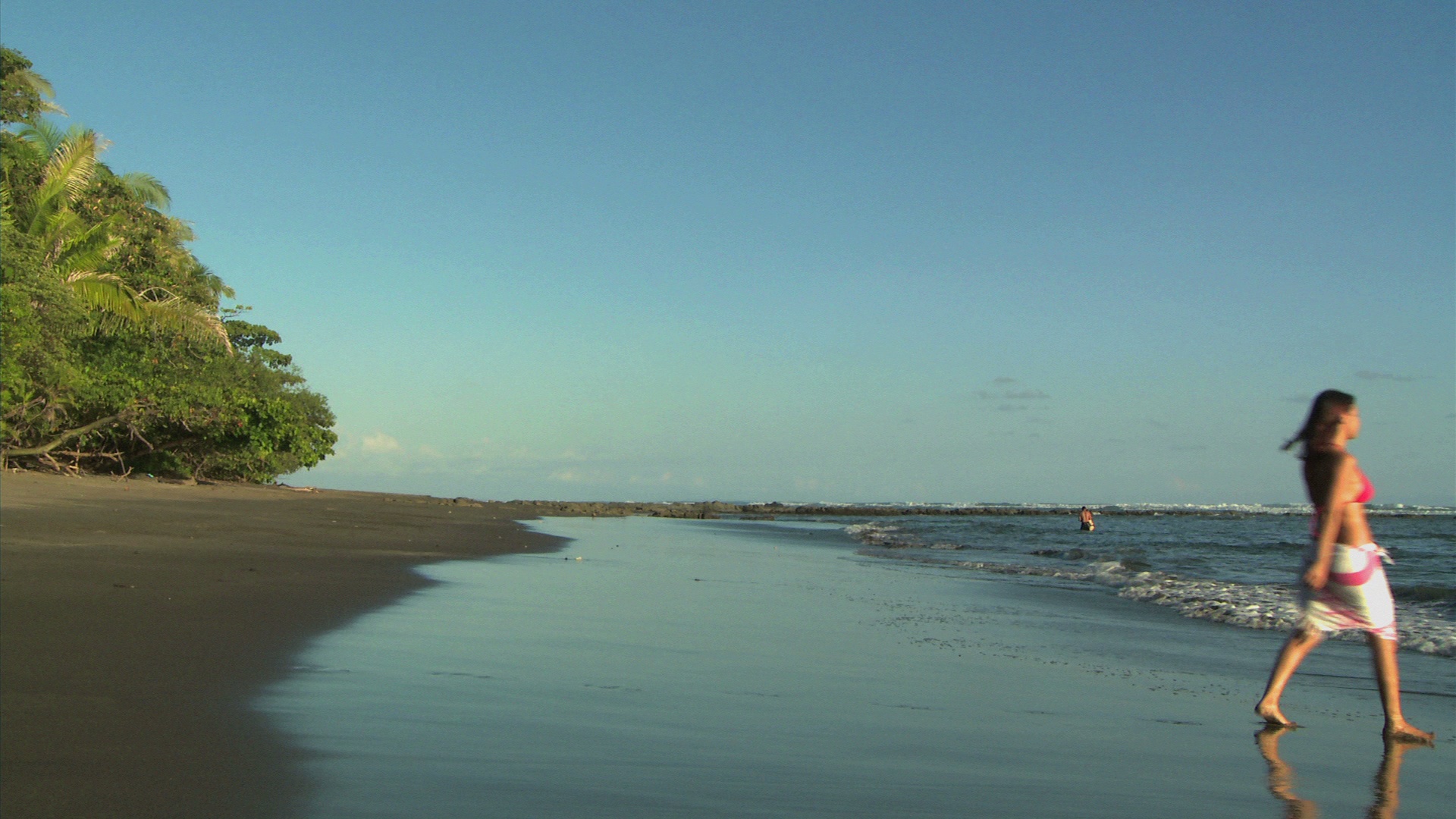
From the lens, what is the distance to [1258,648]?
25.2ft

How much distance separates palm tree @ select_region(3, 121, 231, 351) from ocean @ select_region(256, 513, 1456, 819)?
14.2 metres

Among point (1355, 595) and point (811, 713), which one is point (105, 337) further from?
point (1355, 595)

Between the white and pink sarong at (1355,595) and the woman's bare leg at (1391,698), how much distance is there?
7cm

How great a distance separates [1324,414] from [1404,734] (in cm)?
144

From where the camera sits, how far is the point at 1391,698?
14.9 feet

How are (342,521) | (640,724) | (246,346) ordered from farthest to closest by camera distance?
(246,346)
(342,521)
(640,724)

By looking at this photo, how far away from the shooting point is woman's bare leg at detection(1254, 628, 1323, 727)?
4.70 metres

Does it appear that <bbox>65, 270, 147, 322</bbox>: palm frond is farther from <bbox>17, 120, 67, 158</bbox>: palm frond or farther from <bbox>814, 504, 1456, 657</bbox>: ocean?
<bbox>814, 504, 1456, 657</bbox>: ocean

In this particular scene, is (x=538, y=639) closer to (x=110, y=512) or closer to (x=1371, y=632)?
(x=1371, y=632)

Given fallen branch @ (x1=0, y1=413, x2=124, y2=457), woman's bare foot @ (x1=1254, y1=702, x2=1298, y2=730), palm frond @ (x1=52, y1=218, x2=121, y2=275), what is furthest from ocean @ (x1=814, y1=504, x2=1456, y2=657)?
fallen branch @ (x1=0, y1=413, x2=124, y2=457)

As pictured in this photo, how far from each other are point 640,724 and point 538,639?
7.22 feet

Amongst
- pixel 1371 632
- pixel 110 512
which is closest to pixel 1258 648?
pixel 1371 632

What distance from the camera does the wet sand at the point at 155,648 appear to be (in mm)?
2986

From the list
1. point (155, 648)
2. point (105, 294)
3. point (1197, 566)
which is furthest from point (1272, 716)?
point (105, 294)
